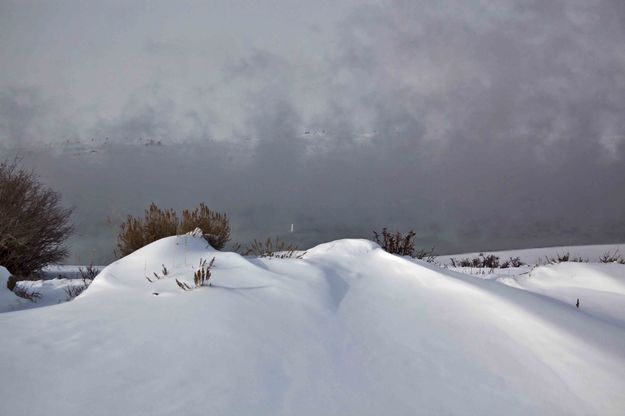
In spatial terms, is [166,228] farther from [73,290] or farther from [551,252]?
[551,252]

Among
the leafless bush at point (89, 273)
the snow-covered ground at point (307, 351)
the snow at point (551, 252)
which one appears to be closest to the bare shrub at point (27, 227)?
the leafless bush at point (89, 273)

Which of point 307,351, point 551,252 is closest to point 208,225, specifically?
point 307,351

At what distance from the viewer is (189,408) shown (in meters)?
1.96

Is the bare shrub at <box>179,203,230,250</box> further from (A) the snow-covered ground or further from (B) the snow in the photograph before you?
(B) the snow

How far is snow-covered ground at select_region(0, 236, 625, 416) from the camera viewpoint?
209 centimetres

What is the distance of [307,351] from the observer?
2.61 meters

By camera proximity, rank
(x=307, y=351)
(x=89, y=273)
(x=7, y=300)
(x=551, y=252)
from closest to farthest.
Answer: (x=307, y=351) < (x=7, y=300) < (x=89, y=273) < (x=551, y=252)

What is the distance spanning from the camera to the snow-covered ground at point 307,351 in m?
2.09

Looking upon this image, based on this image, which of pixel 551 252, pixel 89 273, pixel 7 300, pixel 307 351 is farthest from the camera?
pixel 551 252

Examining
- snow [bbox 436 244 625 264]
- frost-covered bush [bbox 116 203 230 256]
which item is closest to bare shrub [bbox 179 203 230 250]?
frost-covered bush [bbox 116 203 230 256]

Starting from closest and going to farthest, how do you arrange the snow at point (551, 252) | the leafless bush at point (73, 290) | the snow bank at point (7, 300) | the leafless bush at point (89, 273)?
the snow bank at point (7, 300) → the leafless bush at point (73, 290) → the leafless bush at point (89, 273) → the snow at point (551, 252)

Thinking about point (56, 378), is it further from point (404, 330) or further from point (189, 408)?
point (404, 330)

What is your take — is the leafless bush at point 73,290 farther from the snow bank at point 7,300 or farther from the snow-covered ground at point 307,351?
the snow-covered ground at point 307,351

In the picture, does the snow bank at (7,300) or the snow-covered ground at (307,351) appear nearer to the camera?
the snow-covered ground at (307,351)
